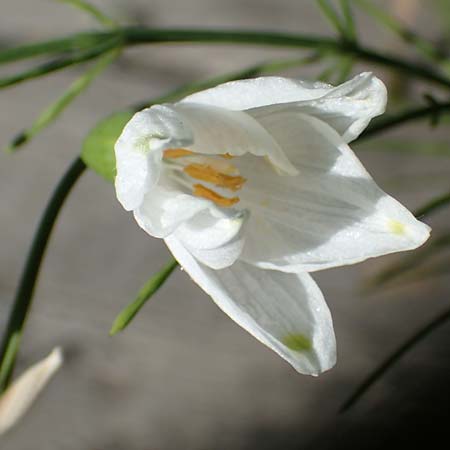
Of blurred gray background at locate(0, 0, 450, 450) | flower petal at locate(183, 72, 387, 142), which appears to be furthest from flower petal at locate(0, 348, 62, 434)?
blurred gray background at locate(0, 0, 450, 450)

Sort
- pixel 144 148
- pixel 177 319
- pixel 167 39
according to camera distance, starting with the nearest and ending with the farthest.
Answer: pixel 144 148 → pixel 167 39 → pixel 177 319

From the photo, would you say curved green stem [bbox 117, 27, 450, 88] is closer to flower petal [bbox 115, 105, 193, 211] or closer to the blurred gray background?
flower petal [bbox 115, 105, 193, 211]

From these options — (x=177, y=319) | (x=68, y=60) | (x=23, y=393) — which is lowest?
(x=177, y=319)

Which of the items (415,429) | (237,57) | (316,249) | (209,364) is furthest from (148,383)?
(316,249)

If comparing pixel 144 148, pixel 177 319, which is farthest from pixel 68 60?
pixel 177 319

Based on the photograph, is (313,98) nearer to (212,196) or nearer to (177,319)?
(212,196)

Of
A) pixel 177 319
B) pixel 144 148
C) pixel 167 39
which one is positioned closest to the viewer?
pixel 144 148
